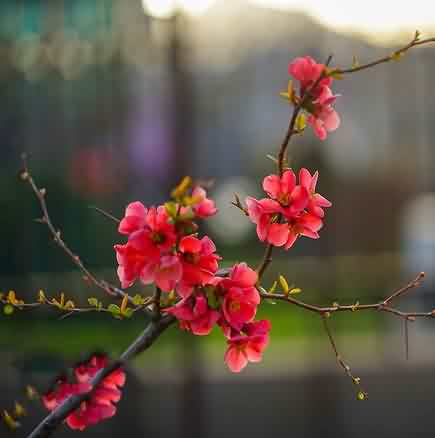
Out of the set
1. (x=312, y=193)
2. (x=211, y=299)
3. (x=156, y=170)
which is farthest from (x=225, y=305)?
(x=156, y=170)

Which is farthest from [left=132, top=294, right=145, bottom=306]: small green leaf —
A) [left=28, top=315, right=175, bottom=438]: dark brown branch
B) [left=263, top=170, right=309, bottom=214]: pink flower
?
[left=263, top=170, right=309, bottom=214]: pink flower

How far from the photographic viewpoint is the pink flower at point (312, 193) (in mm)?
621

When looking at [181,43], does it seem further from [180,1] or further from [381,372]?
[381,372]

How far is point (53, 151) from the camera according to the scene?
299 cm

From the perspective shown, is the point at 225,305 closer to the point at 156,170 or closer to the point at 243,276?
the point at 243,276

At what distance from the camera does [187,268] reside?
579mm

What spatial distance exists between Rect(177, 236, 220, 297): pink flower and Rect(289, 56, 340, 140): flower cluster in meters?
0.13

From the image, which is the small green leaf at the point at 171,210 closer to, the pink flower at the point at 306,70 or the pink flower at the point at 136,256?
the pink flower at the point at 136,256

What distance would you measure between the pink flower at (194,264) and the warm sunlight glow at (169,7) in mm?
2263

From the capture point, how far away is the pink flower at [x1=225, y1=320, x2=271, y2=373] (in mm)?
621

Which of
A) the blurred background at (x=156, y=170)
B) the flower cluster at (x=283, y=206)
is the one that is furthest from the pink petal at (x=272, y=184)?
the blurred background at (x=156, y=170)

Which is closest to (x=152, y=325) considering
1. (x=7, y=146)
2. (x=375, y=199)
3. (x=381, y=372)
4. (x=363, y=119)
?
(x=7, y=146)

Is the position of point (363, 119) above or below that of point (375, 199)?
above

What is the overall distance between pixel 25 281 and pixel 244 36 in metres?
1.31
